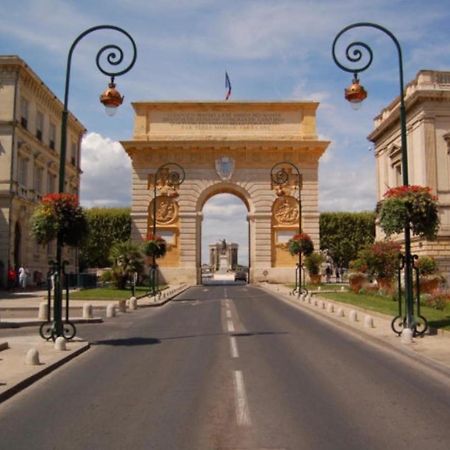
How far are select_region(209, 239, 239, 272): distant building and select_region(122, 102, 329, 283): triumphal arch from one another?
1916 inches

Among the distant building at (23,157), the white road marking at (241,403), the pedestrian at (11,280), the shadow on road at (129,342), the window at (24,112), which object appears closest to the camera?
the white road marking at (241,403)

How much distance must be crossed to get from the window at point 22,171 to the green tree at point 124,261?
778 cm

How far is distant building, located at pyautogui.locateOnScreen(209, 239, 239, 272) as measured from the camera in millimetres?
104125

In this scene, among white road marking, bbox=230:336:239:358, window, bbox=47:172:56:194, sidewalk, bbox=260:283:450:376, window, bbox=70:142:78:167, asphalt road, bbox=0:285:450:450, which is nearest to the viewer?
asphalt road, bbox=0:285:450:450

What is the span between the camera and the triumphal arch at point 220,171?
52812mm

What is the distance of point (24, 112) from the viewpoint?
129 ft

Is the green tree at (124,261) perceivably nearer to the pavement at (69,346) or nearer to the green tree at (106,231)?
the pavement at (69,346)

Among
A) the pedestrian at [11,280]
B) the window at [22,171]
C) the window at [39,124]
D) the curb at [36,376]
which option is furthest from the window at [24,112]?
the curb at [36,376]

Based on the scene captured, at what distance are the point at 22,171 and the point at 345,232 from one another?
38.4 meters

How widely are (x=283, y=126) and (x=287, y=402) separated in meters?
47.4

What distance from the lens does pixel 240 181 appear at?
5350 cm

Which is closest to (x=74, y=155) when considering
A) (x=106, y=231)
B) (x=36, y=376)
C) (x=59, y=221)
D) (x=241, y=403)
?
(x=106, y=231)

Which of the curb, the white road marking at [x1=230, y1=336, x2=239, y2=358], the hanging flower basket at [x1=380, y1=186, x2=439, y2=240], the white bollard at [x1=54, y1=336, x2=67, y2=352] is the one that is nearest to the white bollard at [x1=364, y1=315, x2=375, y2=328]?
the hanging flower basket at [x1=380, y1=186, x2=439, y2=240]

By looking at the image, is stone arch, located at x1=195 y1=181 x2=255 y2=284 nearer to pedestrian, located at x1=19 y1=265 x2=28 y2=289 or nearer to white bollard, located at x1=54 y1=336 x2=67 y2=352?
pedestrian, located at x1=19 y1=265 x2=28 y2=289
